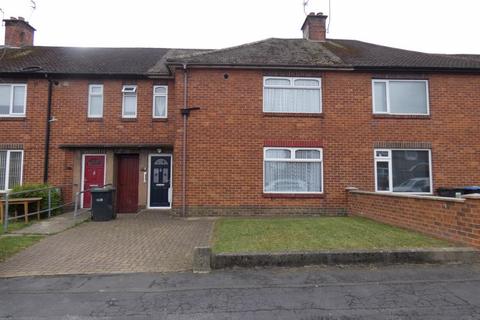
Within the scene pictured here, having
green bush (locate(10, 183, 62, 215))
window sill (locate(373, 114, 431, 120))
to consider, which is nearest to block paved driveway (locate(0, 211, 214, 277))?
green bush (locate(10, 183, 62, 215))

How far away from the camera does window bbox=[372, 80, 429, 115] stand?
37.6 feet

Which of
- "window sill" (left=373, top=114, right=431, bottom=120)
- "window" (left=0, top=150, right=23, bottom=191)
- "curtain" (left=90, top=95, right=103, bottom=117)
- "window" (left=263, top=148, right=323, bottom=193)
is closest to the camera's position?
"window" (left=263, top=148, right=323, bottom=193)

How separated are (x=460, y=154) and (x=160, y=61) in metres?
12.2

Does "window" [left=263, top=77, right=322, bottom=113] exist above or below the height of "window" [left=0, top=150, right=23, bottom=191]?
above

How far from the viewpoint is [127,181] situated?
42.2 feet

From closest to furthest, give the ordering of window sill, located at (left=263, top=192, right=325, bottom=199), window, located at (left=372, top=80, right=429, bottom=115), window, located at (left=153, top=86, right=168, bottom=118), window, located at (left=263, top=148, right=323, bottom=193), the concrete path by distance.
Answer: the concrete path → window sill, located at (left=263, top=192, right=325, bottom=199) → window, located at (left=263, top=148, right=323, bottom=193) → window, located at (left=372, top=80, right=429, bottom=115) → window, located at (left=153, top=86, right=168, bottom=118)

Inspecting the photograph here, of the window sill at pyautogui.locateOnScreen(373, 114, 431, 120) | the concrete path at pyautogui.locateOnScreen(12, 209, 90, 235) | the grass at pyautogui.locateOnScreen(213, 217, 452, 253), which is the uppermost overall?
the window sill at pyautogui.locateOnScreen(373, 114, 431, 120)

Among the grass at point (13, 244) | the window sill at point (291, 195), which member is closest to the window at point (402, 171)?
the window sill at point (291, 195)

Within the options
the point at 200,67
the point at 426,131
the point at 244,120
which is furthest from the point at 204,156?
the point at 426,131

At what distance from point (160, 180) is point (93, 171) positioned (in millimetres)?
2561

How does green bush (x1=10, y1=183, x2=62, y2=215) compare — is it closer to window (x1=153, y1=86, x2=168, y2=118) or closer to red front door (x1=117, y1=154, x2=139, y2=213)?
red front door (x1=117, y1=154, x2=139, y2=213)


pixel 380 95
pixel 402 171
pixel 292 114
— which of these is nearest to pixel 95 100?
pixel 292 114

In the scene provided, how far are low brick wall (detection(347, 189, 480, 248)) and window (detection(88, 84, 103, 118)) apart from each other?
10.00 m

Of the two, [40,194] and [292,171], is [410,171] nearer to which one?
[292,171]
